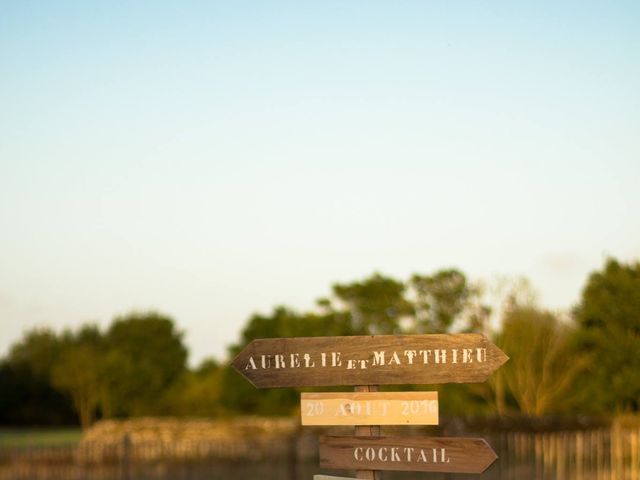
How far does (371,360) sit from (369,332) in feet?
158

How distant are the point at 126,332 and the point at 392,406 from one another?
78685 millimetres

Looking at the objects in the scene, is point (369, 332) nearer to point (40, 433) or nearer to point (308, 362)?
point (40, 433)

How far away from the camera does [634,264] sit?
120 ft

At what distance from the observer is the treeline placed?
3725cm

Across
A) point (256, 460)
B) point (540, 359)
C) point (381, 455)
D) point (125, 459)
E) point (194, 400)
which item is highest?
point (540, 359)

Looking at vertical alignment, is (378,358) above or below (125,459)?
above

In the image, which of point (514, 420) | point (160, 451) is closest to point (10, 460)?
point (160, 451)

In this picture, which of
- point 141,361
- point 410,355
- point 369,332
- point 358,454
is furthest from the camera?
point 141,361

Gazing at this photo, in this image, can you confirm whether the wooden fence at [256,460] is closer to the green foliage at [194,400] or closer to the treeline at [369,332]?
the treeline at [369,332]

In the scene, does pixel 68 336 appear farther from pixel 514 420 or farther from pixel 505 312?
pixel 514 420

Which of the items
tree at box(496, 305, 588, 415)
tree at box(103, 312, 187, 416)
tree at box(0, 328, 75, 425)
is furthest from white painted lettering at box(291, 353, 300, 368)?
tree at box(103, 312, 187, 416)

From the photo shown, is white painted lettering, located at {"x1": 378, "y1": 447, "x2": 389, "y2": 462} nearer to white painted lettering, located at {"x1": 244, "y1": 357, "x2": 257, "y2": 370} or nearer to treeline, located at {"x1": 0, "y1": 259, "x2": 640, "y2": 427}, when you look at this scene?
white painted lettering, located at {"x1": 244, "y1": 357, "x2": 257, "y2": 370}

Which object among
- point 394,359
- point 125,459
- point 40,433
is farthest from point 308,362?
point 40,433

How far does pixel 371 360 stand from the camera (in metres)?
8.04
